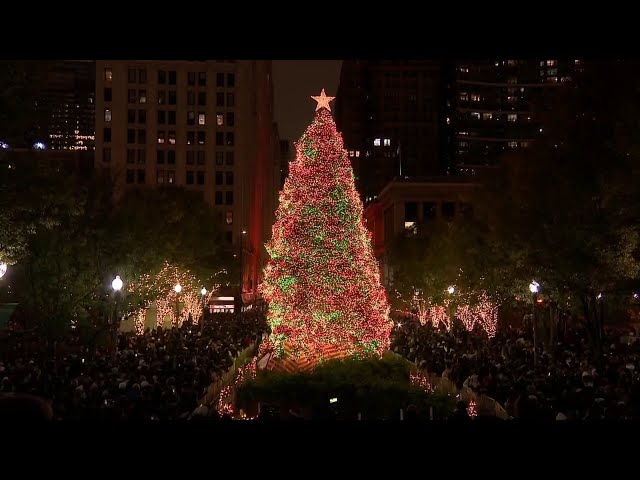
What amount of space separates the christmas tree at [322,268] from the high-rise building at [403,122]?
148327 millimetres

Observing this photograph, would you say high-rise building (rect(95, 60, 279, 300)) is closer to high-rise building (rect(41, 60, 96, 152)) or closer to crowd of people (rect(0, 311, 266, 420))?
high-rise building (rect(41, 60, 96, 152))

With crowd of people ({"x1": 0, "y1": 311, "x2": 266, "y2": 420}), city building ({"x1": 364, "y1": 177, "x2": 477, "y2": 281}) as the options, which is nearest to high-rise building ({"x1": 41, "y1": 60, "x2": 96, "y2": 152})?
city building ({"x1": 364, "y1": 177, "x2": 477, "y2": 281})

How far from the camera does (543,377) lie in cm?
2011

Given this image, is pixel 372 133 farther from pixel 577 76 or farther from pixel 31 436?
pixel 31 436

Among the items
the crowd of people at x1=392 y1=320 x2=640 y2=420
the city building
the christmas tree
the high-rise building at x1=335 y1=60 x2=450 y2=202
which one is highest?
the high-rise building at x1=335 y1=60 x2=450 y2=202

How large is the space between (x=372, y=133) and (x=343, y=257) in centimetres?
16450

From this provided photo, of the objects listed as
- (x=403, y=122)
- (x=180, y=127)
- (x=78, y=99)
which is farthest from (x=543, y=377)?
(x=78, y=99)

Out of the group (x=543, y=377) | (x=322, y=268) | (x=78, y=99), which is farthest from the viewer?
(x=78, y=99)

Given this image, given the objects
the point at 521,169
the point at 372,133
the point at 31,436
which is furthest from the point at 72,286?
the point at 372,133

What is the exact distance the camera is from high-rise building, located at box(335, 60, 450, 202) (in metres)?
180

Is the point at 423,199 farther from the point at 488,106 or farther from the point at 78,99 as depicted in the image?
the point at 78,99

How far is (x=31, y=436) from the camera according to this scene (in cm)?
406

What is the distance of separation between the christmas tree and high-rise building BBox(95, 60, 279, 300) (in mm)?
78068

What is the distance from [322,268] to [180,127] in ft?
280
